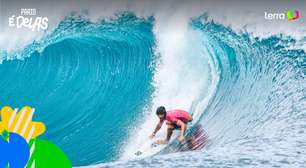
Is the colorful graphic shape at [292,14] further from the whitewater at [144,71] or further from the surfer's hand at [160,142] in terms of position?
the surfer's hand at [160,142]

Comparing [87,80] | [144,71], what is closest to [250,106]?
[144,71]

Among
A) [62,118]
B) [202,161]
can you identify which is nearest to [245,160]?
[202,161]

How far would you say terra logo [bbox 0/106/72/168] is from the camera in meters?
3.96

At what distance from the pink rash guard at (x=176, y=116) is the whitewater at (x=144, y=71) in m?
0.08

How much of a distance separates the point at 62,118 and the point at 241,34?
1169mm

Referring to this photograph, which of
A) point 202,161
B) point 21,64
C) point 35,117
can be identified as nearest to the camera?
point 202,161

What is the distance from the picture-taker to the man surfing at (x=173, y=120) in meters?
4.04

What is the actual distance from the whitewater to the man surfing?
5 cm

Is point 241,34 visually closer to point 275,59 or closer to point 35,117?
point 275,59

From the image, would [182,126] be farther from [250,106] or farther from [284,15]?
[284,15]

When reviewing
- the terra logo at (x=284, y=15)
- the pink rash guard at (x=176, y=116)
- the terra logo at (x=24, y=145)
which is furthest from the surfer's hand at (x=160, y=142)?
the terra logo at (x=284, y=15)

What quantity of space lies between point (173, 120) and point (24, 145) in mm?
822

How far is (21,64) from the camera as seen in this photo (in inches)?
175

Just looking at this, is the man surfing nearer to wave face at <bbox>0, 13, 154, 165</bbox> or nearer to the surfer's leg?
the surfer's leg
